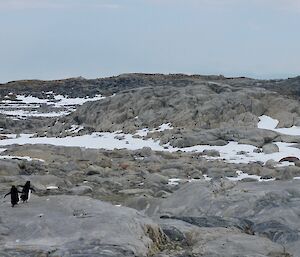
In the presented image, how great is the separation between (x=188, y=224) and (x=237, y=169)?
33.2 ft

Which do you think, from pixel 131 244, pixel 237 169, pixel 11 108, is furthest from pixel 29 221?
pixel 11 108

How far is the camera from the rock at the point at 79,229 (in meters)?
9.00

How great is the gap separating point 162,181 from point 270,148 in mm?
7344

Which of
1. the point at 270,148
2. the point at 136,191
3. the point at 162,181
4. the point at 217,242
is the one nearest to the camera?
the point at 217,242

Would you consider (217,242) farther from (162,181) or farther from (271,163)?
(271,163)

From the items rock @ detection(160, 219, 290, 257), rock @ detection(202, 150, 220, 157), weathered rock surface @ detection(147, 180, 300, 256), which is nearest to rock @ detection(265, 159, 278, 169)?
rock @ detection(202, 150, 220, 157)

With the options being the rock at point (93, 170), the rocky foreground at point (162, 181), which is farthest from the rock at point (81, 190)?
the rock at point (93, 170)

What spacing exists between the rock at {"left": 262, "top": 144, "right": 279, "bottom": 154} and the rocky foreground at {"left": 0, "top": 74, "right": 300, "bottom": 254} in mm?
51

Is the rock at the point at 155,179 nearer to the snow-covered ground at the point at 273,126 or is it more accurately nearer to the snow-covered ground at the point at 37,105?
the snow-covered ground at the point at 273,126

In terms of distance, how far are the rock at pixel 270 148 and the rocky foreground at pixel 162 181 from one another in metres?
0.05

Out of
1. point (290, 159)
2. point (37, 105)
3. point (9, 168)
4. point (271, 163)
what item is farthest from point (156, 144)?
point (37, 105)

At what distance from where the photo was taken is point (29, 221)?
10.1m

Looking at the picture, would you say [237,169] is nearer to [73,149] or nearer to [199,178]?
[199,178]

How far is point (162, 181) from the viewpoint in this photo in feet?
63.5
